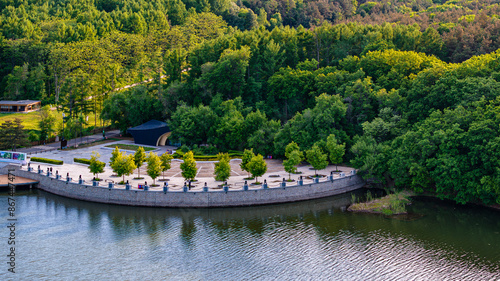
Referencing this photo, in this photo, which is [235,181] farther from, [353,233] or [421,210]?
[421,210]

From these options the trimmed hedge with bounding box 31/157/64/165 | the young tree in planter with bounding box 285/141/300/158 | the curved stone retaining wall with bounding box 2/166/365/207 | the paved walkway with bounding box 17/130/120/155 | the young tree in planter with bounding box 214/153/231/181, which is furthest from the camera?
the paved walkway with bounding box 17/130/120/155

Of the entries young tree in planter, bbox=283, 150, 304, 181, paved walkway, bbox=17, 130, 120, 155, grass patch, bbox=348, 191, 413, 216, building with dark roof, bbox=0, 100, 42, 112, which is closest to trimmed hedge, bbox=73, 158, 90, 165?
paved walkway, bbox=17, 130, 120, 155

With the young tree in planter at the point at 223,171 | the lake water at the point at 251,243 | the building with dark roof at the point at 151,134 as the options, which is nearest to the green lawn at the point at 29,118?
the building with dark roof at the point at 151,134

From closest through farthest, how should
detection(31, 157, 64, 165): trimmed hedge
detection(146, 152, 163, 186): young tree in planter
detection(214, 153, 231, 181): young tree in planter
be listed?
detection(146, 152, 163, 186): young tree in planter
detection(214, 153, 231, 181): young tree in planter
detection(31, 157, 64, 165): trimmed hedge

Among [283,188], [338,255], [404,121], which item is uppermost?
[404,121]

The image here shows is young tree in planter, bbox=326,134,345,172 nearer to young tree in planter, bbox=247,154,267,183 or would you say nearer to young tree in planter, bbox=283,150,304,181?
young tree in planter, bbox=283,150,304,181

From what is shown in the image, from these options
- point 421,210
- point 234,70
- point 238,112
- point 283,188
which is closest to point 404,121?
point 421,210

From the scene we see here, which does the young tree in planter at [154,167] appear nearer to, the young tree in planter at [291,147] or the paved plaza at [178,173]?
the paved plaza at [178,173]
